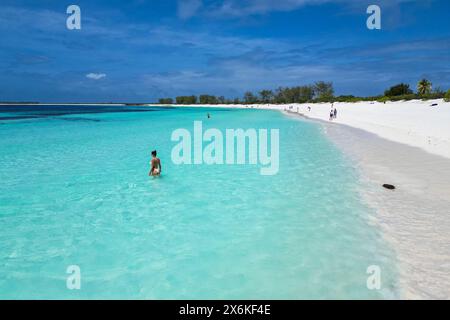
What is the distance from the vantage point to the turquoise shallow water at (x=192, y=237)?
453 cm

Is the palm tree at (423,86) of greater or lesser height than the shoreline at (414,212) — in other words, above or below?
above

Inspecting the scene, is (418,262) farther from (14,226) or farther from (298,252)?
(14,226)

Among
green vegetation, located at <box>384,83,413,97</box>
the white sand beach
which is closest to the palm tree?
green vegetation, located at <box>384,83,413,97</box>

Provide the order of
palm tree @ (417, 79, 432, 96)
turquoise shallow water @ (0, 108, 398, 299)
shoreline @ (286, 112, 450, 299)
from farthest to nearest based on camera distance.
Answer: palm tree @ (417, 79, 432, 96) < turquoise shallow water @ (0, 108, 398, 299) < shoreline @ (286, 112, 450, 299)

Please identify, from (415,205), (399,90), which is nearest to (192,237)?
(415,205)

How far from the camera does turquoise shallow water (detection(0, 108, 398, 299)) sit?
14.9 feet

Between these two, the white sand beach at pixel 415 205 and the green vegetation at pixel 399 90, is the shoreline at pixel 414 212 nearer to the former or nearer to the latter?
the white sand beach at pixel 415 205

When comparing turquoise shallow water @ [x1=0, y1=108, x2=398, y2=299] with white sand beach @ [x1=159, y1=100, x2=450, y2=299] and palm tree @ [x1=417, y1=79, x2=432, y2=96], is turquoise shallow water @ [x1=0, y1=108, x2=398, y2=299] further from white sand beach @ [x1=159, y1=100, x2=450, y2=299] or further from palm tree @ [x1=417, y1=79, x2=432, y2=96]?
palm tree @ [x1=417, y1=79, x2=432, y2=96]

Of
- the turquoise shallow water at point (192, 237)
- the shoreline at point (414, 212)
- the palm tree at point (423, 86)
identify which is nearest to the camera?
the shoreline at point (414, 212)

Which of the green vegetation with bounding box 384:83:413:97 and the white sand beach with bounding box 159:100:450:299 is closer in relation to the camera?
the white sand beach with bounding box 159:100:450:299

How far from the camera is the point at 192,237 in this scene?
6.17 metres

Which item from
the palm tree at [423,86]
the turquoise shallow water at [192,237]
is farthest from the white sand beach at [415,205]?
the palm tree at [423,86]

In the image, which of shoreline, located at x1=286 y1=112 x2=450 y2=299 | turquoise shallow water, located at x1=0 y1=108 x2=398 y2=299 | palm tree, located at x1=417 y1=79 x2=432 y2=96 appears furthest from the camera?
palm tree, located at x1=417 y1=79 x2=432 y2=96

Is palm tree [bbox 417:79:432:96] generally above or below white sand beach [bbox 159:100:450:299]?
above
